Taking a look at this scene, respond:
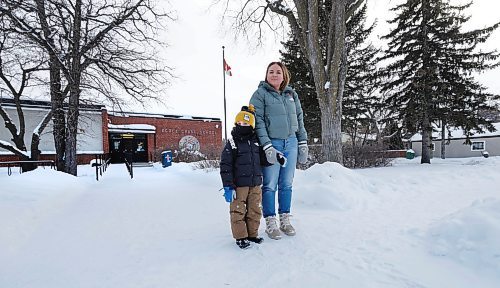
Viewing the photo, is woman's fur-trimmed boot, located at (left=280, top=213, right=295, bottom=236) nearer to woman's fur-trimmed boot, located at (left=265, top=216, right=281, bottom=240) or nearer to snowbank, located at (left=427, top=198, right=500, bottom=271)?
woman's fur-trimmed boot, located at (left=265, top=216, right=281, bottom=240)

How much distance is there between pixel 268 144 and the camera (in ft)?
10.8

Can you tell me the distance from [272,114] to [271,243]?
1.41m

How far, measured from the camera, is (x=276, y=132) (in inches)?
136

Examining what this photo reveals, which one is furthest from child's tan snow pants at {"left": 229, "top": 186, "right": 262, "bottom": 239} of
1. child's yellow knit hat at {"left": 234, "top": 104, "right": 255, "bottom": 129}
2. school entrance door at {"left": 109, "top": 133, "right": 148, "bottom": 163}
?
school entrance door at {"left": 109, "top": 133, "right": 148, "bottom": 163}

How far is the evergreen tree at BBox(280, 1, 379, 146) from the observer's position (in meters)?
18.3

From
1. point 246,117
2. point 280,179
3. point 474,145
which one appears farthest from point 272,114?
point 474,145

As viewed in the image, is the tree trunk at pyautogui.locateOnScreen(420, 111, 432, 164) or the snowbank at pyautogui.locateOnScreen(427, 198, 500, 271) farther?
the tree trunk at pyautogui.locateOnScreen(420, 111, 432, 164)

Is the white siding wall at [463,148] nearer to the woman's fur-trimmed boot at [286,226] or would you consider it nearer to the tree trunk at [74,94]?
the tree trunk at [74,94]

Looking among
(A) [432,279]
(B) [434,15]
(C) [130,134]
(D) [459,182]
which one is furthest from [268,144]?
(C) [130,134]

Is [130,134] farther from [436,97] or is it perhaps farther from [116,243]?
[116,243]

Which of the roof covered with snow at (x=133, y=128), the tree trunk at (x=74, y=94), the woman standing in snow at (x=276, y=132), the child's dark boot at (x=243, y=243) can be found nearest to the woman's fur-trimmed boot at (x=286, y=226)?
the woman standing in snow at (x=276, y=132)

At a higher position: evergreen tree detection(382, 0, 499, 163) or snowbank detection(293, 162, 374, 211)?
evergreen tree detection(382, 0, 499, 163)

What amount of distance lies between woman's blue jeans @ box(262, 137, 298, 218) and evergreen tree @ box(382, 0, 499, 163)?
14891 millimetres

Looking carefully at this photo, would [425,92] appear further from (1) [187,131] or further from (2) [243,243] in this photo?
(1) [187,131]
